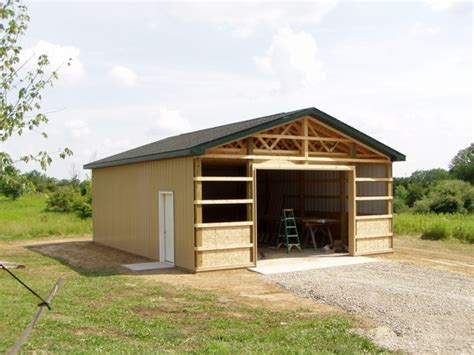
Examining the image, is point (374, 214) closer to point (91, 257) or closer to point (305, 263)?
point (305, 263)

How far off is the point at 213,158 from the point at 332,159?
3.57 m

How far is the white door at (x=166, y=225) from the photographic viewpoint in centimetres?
1362

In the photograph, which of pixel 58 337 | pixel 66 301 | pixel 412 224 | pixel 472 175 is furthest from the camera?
pixel 472 175

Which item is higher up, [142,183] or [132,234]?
[142,183]

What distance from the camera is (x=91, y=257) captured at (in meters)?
15.5

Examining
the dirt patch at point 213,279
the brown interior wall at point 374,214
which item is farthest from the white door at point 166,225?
the brown interior wall at point 374,214

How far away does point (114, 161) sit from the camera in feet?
56.2

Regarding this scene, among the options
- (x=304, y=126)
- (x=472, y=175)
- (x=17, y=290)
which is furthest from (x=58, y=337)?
(x=472, y=175)

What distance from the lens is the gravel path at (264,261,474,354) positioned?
23.1 ft

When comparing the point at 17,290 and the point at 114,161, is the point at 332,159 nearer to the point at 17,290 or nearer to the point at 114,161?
the point at 114,161

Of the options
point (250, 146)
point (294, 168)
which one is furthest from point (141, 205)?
point (294, 168)

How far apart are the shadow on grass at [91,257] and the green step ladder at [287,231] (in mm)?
3938

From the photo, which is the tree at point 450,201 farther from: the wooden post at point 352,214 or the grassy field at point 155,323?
the grassy field at point 155,323

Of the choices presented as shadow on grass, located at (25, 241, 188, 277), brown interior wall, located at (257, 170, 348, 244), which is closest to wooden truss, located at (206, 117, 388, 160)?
brown interior wall, located at (257, 170, 348, 244)
